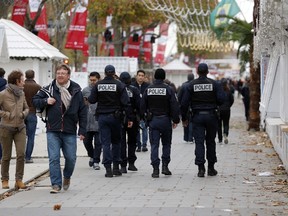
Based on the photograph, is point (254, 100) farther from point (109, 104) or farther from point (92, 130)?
point (109, 104)

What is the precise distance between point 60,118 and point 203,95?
317 centimetres

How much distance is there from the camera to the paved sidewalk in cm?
1099

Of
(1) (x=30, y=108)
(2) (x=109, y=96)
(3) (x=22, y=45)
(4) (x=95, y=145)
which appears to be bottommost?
(4) (x=95, y=145)

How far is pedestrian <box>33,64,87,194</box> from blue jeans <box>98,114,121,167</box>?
189 cm

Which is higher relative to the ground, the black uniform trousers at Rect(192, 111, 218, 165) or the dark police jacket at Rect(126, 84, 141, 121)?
the dark police jacket at Rect(126, 84, 141, 121)

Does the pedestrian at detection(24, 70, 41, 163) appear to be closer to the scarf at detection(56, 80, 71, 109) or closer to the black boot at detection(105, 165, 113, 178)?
the black boot at detection(105, 165, 113, 178)

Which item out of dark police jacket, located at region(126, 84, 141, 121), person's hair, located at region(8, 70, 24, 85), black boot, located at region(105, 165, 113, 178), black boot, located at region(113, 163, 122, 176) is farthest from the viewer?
dark police jacket, located at region(126, 84, 141, 121)

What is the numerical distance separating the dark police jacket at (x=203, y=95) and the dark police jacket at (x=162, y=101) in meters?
0.18

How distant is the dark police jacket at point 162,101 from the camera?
1488 cm

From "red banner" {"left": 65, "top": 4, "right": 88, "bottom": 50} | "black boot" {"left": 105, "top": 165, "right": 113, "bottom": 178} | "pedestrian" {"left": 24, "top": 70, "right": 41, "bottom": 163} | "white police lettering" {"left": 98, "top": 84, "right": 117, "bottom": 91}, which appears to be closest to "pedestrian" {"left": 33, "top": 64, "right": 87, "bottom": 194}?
"white police lettering" {"left": 98, "top": 84, "right": 117, "bottom": 91}

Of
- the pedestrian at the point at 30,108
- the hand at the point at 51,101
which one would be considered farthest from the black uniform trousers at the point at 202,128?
the pedestrian at the point at 30,108

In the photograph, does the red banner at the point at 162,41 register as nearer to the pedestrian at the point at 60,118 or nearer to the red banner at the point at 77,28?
the red banner at the point at 77,28

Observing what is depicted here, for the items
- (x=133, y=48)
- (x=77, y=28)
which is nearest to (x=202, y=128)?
(x=77, y=28)

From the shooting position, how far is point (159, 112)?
14930 mm
